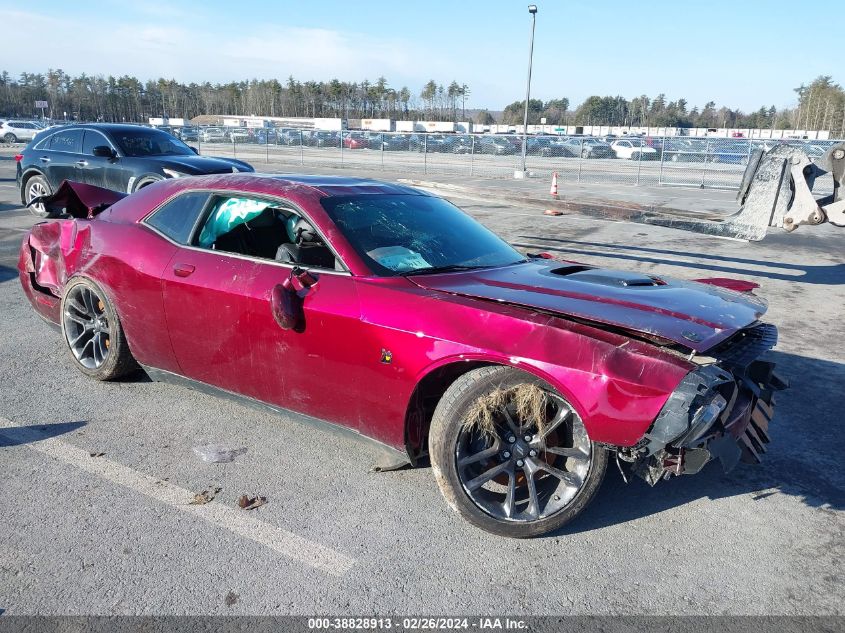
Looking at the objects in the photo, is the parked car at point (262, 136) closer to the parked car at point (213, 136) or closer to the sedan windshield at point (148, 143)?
the parked car at point (213, 136)

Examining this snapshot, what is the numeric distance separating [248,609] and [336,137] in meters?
39.7

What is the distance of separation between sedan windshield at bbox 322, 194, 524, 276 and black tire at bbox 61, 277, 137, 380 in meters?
1.77

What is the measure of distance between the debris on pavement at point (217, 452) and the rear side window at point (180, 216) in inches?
49.1

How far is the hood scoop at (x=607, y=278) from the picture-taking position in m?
3.72

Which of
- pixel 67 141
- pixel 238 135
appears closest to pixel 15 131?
pixel 238 135

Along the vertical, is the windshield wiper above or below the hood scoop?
above

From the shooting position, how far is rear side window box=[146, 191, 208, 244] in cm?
422

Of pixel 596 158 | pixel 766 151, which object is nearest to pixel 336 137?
pixel 596 158

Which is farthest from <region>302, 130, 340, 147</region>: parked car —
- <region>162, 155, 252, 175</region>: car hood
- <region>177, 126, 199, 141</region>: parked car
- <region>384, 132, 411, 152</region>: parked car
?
<region>162, 155, 252, 175</region>: car hood

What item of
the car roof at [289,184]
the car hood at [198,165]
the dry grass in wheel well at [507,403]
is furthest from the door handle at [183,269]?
the car hood at [198,165]

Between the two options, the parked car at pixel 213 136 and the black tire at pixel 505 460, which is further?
the parked car at pixel 213 136

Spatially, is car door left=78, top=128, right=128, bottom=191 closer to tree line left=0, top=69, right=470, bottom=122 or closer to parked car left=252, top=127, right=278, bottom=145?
parked car left=252, top=127, right=278, bottom=145

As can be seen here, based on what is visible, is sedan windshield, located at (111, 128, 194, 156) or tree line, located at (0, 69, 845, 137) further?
tree line, located at (0, 69, 845, 137)

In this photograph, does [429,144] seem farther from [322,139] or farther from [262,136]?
[262,136]
